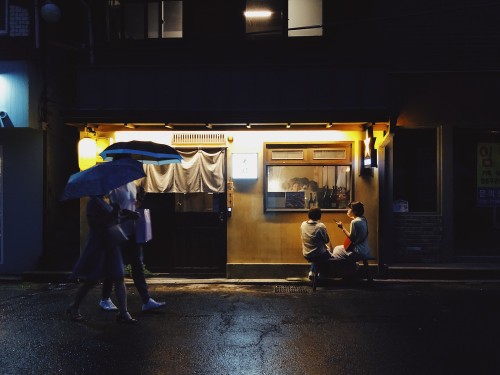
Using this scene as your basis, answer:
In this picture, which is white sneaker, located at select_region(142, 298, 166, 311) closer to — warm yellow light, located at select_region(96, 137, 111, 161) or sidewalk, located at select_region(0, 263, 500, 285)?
sidewalk, located at select_region(0, 263, 500, 285)

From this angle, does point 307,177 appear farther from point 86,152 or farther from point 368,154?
point 86,152

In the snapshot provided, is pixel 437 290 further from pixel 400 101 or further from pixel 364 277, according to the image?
pixel 400 101

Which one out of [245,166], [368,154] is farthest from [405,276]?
[245,166]

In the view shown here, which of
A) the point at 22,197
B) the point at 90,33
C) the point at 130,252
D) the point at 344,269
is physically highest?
the point at 90,33

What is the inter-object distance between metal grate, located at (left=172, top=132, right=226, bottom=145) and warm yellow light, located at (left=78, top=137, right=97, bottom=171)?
→ 1784 millimetres

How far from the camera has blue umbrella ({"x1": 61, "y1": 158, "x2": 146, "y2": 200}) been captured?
7172 millimetres

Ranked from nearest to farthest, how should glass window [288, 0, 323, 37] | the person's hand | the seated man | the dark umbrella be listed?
the person's hand → the dark umbrella → the seated man → glass window [288, 0, 323, 37]

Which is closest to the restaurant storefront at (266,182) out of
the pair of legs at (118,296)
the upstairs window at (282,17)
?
the upstairs window at (282,17)

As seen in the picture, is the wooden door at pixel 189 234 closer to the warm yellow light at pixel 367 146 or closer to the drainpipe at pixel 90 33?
the warm yellow light at pixel 367 146

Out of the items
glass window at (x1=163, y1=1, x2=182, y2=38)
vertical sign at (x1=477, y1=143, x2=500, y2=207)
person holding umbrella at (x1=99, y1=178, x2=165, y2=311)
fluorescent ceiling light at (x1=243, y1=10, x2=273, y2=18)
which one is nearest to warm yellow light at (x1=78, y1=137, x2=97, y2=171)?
person holding umbrella at (x1=99, y1=178, x2=165, y2=311)

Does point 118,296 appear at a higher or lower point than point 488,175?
lower

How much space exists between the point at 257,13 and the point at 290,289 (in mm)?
6470

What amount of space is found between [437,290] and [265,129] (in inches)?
194

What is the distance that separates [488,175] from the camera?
468 inches
